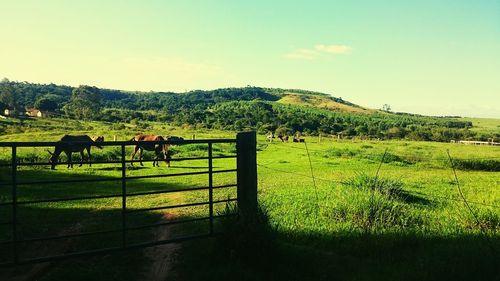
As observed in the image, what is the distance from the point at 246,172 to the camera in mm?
A: 7191

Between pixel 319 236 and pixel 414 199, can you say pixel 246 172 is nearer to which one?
pixel 319 236

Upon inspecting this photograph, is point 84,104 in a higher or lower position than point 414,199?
higher

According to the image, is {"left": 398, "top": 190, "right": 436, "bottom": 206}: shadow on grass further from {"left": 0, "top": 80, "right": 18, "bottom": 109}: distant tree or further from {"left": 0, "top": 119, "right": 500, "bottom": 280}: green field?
{"left": 0, "top": 80, "right": 18, "bottom": 109}: distant tree

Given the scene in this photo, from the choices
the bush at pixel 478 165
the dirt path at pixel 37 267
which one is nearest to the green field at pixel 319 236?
the dirt path at pixel 37 267

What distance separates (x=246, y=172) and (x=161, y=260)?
204cm

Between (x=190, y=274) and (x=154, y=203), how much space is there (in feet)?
21.9

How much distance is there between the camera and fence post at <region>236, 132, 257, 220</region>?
7156 millimetres

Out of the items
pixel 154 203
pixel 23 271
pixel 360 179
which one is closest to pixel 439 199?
pixel 360 179

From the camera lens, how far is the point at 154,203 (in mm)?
12453

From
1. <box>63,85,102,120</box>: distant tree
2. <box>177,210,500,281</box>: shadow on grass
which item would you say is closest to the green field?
<box>177,210,500,281</box>: shadow on grass

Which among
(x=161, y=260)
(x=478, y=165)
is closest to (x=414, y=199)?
(x=161, y=260)

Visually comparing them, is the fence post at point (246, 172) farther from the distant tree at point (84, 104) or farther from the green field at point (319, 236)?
the distant tree at point (84, 104)

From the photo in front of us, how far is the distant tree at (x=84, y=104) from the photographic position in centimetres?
10381

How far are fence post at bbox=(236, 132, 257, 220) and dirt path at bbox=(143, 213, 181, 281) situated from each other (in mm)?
1460
